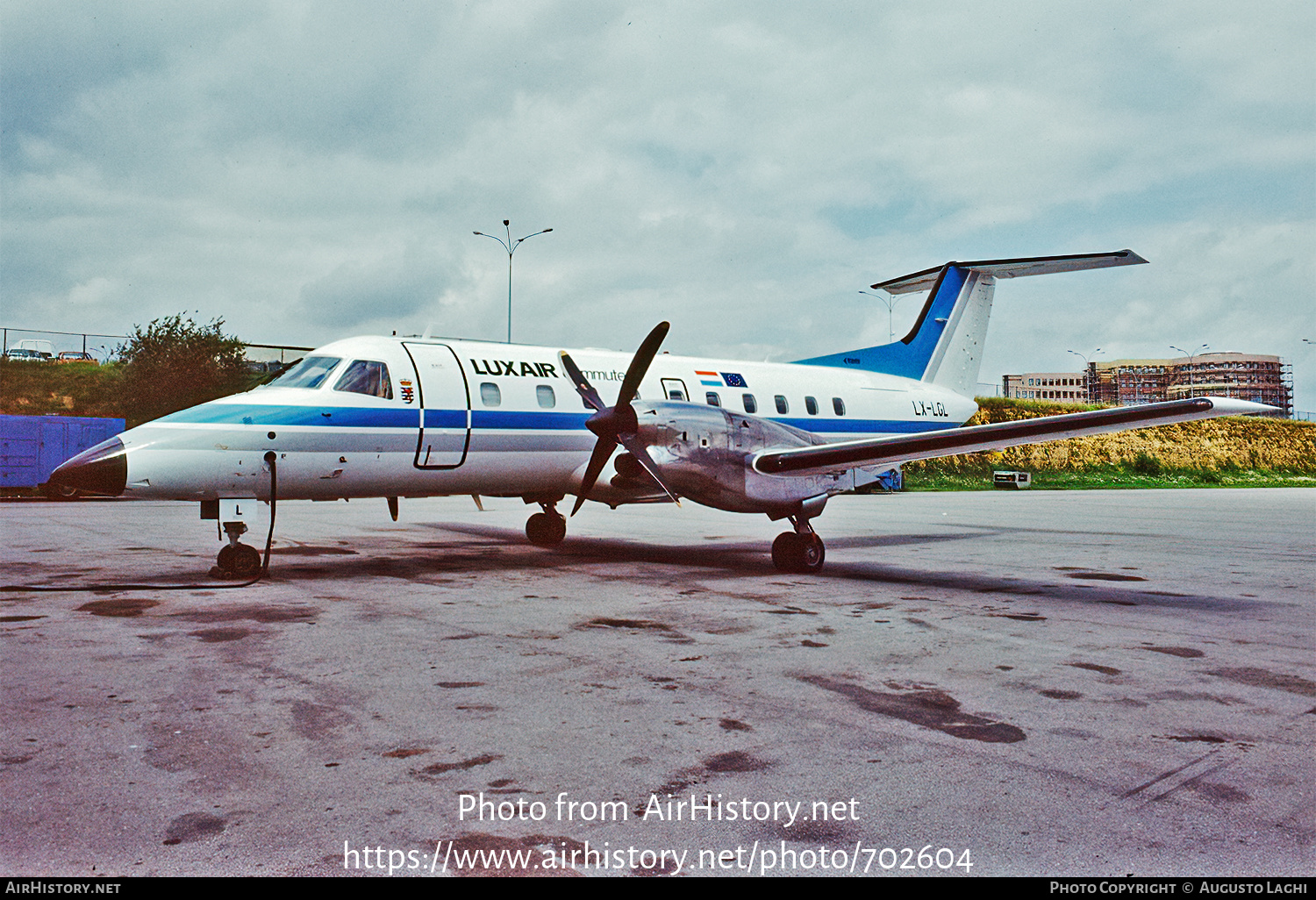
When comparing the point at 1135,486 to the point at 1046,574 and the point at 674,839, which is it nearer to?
the point at 1046,574

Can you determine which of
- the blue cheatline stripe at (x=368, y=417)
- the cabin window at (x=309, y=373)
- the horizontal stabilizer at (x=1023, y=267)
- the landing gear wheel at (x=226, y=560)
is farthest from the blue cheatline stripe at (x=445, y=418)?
the horizontal stabilizer at (x=1023, y=267)

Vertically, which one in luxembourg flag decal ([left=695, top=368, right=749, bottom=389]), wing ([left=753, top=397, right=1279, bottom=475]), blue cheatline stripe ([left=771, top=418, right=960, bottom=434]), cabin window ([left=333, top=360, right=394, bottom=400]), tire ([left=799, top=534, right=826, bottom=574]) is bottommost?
tire ([left=799, top=534, right=826, bottom=574])

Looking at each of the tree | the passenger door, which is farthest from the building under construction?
the passenger door

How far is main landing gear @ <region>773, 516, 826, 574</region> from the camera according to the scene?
42.9 feet

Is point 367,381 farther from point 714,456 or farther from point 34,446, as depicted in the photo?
point 34,446

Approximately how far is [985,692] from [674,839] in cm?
336

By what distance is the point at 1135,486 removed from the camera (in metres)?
50.6

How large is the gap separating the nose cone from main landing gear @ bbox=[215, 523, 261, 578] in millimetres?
1496

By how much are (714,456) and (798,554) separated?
2066 millimetres

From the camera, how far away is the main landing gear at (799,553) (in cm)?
1309

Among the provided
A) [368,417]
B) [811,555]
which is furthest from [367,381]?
[811,555]

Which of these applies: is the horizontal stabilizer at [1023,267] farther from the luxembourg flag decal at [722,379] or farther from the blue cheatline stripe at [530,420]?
the blue cheatline stripe at [530,420]

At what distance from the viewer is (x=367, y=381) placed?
1245cm

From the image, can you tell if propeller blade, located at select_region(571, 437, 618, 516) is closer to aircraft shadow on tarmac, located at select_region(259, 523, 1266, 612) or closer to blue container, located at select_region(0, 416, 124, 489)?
aircraft shadow on tarmac, located at select_region(259, 523, 1266, 612)
